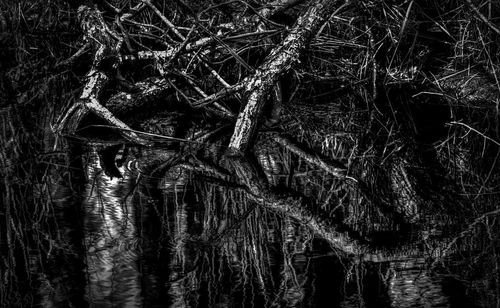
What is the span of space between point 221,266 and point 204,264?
0.07m

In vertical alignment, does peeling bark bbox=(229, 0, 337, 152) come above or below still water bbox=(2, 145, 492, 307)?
above

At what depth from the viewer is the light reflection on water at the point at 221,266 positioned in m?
2.73

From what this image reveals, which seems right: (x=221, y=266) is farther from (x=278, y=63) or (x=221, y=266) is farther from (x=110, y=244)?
(x=278, y=63)

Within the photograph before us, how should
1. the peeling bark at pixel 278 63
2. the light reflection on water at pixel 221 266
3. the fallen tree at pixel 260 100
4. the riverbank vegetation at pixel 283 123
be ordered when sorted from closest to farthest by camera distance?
the light reflection on water at pixel 221 266 → the riverbank vegetation at pixel 283 123 → the fallen tree at pixel 260 100 → the peeling bark at pixel 278 63

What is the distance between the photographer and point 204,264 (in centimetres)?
310

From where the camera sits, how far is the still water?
8.97 feet

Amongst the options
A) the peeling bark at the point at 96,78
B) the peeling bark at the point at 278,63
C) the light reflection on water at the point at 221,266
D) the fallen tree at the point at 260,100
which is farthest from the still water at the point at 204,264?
the peeling bark at the point at 96,78

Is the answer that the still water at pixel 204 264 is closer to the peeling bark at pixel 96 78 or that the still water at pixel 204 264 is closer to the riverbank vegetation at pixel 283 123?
the riverbank vegetation at pixel 283 123

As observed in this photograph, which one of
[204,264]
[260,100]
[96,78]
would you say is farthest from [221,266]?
[96,78]

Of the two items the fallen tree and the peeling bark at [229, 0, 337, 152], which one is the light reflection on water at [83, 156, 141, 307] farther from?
the peeling bark at [229, 0, 337, 152]

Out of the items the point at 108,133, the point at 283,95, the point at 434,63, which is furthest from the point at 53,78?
the point at 434,63

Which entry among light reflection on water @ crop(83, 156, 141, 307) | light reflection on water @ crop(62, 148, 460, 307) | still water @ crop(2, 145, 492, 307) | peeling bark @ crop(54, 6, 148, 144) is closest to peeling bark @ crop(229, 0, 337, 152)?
peeling bark @ crop(54, 6, 148, 144)

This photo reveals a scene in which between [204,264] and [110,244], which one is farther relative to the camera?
[110,244]

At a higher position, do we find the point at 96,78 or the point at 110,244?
the point at 96,78
